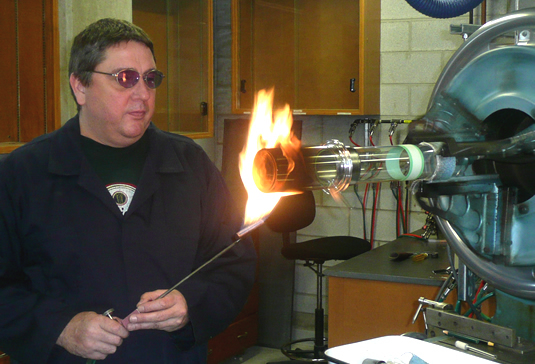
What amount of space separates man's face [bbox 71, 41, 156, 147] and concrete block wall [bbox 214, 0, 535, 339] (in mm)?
1947

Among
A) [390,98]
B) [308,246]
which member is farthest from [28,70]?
[390,98]

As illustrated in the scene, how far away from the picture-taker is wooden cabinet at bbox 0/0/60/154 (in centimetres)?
207

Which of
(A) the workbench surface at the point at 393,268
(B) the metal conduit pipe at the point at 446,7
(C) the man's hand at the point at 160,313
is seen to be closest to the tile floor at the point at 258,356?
(A) the workbench surface at the point at 393,268

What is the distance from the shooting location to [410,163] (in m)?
0.70

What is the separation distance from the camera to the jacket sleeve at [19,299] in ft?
4.16

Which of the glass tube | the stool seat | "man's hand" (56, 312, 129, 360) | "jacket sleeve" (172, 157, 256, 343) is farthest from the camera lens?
the stool seat

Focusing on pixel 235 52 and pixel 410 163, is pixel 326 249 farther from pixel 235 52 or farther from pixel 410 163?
pixel 410 163

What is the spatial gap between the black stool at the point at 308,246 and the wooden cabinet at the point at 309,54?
0.58m

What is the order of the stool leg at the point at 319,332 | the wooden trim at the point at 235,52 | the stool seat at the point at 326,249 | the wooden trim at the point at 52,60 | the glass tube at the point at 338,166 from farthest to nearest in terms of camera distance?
1. the wooden trim at the point at 235,52
2. the stool leg at the point at 319,332
3. the stool seat at the point at 326,249
4. the wooden trim at the point at 52,60
5. the glass tube at the point at 338,166

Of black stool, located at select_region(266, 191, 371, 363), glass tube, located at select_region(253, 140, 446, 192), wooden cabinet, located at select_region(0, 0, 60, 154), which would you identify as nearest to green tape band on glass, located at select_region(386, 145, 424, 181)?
glass tube, located at select_region(253, 140, 446, 192)

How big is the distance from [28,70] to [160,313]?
1309 millimetres

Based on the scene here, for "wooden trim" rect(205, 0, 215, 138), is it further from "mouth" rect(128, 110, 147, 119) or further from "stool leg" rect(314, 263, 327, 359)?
"mouth" rect(128, 110, 147, 119)

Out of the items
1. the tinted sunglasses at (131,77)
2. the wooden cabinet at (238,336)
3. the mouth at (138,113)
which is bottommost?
the wooden cabinet at (238,336)

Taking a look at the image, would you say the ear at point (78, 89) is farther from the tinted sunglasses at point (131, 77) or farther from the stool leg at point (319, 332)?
the stool leg at point (319, 332)
